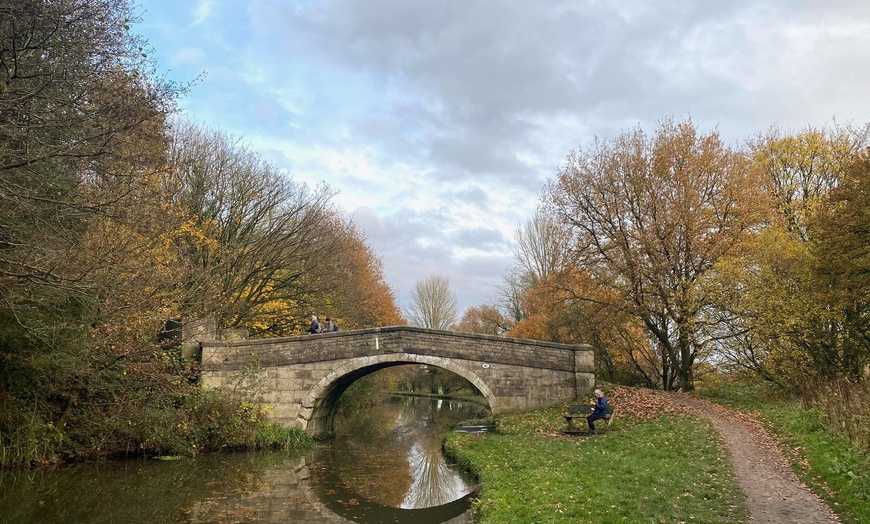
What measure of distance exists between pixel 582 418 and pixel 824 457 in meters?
5.73

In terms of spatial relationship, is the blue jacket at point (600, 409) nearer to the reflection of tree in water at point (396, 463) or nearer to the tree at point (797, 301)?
the reflection of tree in water at point (396, 463)

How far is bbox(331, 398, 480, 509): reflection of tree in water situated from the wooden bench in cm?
285

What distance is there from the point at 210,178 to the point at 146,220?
9.61 meters

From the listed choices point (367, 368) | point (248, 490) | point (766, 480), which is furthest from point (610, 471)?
point (367, 368)

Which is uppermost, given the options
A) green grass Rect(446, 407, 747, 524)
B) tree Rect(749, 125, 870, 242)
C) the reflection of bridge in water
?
tree Rect(749, 125, 870, 242)

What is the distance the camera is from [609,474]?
28.1 feet

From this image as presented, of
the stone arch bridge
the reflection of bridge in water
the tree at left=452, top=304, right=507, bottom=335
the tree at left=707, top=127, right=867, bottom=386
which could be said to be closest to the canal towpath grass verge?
the reflection of bridge in water

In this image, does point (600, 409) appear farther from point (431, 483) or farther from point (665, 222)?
point (665, 222)

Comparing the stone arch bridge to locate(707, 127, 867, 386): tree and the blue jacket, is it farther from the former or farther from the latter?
locate(707, 127, 867, 386): tree

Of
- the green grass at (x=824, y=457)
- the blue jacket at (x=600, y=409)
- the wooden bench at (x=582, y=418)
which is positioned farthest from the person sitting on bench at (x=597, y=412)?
the green grass at (x=824, y=457)

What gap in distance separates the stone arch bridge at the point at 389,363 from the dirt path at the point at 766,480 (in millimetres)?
4234

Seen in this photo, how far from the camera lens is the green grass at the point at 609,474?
6.66 metres

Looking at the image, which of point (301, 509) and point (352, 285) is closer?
point (301, 509)

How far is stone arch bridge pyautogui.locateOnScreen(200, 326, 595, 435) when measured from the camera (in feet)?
51.4
